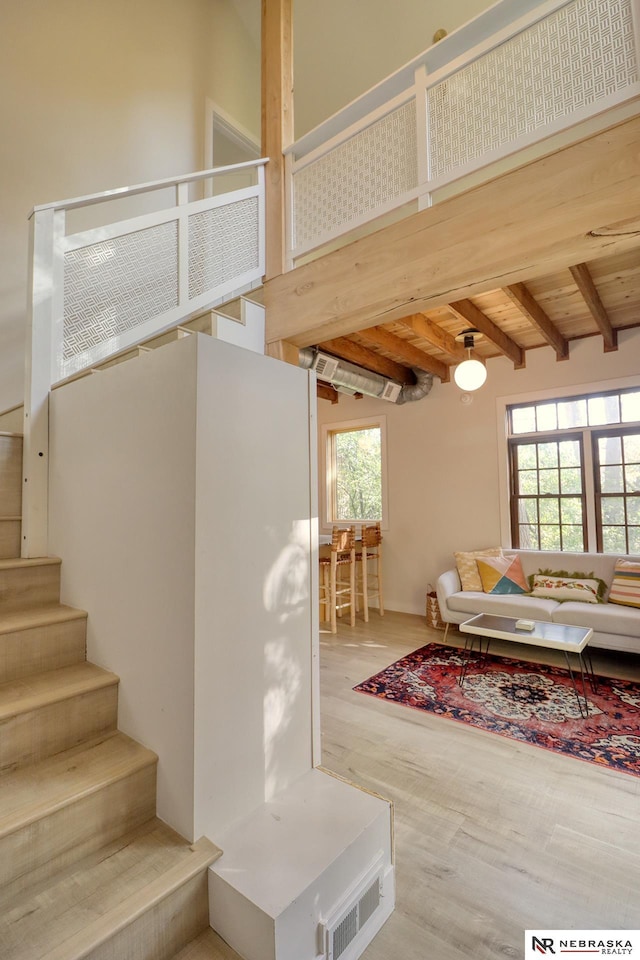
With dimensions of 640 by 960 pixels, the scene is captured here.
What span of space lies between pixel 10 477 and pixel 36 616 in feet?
2.51

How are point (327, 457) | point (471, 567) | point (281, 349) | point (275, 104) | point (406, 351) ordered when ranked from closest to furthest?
point (281, 349)
point (275, 104)
point (406, 351)
point (471, 567)
point (327, 457)

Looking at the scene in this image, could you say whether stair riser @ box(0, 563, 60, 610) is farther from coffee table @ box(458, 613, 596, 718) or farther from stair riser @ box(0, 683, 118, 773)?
coffee table @ box(458, 613, 596, 718)

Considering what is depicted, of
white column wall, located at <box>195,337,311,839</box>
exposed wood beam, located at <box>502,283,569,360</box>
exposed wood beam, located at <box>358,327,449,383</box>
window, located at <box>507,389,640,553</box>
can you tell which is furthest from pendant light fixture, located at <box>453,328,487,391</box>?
white column wall, located at <box>195,337,311,839</box>

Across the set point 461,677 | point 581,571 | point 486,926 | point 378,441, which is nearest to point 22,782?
point 486,926

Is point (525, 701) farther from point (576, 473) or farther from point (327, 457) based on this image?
point (327, 457)

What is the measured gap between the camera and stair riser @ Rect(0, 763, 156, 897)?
1.15 metres

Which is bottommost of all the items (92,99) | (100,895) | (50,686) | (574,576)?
(100,895)

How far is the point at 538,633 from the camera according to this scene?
321cm

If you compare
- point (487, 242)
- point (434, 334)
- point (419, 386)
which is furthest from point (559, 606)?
point (487, 242)

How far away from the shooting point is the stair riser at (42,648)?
1.59 metres

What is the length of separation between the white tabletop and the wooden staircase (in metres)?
2.58

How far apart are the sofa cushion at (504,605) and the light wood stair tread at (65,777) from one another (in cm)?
340

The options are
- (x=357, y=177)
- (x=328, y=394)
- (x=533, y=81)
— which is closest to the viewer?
(x=533, y=81)

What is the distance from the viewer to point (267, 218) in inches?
111
